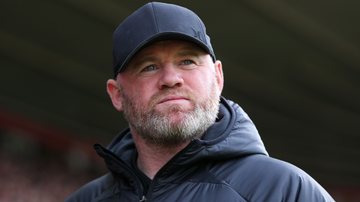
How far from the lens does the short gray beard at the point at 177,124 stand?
2.29m

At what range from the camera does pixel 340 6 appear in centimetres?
879

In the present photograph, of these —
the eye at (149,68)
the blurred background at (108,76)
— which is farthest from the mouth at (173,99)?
the blurred background at (108,76)

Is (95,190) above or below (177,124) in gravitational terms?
below

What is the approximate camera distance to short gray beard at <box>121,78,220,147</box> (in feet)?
7.53

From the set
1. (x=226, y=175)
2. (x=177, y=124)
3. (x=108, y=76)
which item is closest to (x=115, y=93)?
(x=177, y=124)

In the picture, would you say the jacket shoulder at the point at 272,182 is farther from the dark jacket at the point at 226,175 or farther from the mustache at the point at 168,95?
the mustache at the point at 168,95

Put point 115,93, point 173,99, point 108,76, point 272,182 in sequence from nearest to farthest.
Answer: point 272,182 < point 173,99 < point 115,93 < point 108,76

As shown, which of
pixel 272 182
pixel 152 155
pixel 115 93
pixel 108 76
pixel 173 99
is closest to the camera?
pixel 272 182

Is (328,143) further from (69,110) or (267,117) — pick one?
(69,110)

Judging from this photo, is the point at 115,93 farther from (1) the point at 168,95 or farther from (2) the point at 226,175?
(2) the point at 226,175

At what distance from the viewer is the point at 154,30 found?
2338 mm

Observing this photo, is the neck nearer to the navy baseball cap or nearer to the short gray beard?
the short gray beard

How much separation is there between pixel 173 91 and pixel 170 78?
0.13ft

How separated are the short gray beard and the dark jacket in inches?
1.5
